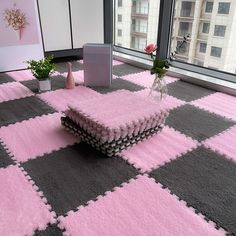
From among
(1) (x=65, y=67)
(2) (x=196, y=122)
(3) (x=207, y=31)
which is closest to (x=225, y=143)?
(2) (x=196, y=122)

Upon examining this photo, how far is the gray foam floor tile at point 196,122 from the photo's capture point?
4.59 feet

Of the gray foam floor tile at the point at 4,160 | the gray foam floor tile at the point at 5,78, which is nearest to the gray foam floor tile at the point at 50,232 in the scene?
the gray foam floor tile at the point at 4,160

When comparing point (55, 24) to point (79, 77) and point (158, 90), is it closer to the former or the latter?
point (79, 77)

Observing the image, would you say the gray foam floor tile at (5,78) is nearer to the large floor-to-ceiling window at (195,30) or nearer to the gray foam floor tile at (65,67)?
the gray foam floor tile at (65,67)

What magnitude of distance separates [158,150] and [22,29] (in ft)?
5.64

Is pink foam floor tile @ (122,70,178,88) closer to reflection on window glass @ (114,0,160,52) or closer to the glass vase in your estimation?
the glass vase

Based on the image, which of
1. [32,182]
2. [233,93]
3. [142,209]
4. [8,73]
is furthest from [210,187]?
[8,73]

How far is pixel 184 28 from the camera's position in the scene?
2.26 m

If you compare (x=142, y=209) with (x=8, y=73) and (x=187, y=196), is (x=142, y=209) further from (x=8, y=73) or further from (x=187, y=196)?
(x=8, y=73)

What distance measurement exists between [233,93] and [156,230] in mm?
1401

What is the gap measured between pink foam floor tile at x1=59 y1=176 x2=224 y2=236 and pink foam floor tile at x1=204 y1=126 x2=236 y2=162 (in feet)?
1.38

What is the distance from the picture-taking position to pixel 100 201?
0.93 metres

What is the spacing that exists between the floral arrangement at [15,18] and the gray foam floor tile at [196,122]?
5.00 ft

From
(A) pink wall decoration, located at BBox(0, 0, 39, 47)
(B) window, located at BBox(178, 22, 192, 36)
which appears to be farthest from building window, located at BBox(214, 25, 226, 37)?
(A) pink wall decoration, located at BBox(0, 0, 39, 47)
